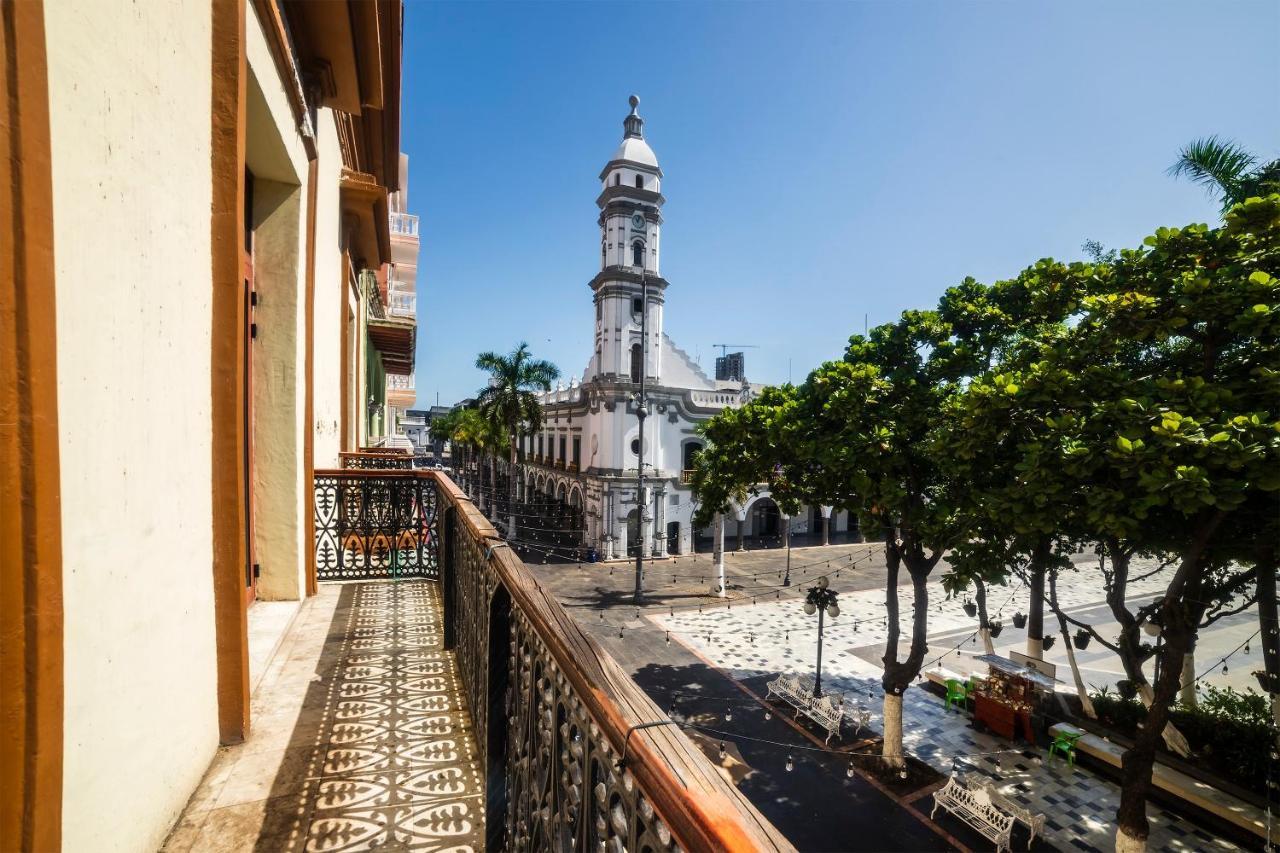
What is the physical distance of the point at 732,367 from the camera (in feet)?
129

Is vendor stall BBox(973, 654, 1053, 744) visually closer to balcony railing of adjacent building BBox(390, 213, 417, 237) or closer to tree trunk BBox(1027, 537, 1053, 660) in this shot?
tree trunk BBox(1027, 537, 1053, 660)

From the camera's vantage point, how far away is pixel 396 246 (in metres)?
20.1

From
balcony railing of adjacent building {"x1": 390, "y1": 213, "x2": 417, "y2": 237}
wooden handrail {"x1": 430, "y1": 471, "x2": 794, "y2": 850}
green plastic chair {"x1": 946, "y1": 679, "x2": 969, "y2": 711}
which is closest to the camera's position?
wooden handrail {"x1": 430, "y1": 471, "x2": 794, "y2": 850}

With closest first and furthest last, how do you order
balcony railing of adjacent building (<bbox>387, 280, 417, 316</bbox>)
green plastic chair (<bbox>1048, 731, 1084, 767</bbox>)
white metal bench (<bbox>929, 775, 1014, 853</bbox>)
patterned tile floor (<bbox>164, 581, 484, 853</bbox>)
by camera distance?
patterned tile floor (<bbox>164, 581, 484, 853</bbox>), white metal bench (<bbox>929, 775, 1014, 853</bbox>), green plastic chair (<bbox>1048, 731, 1084, 767</bbox>), balcony railing of adjacent building (<bbox>387, 280, 417, 316</bbox>)

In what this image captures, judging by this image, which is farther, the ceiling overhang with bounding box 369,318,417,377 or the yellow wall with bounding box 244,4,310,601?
the ceiling overhang with bounding box 369,318,417,377

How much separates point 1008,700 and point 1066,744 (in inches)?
49.5

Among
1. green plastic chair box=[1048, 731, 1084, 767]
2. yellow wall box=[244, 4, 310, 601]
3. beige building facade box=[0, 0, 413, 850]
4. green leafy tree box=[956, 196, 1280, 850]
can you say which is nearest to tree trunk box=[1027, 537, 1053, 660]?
green plastic chair box=[1048, 731, 1084, 767]

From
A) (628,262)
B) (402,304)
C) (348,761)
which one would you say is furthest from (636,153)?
(348,761)

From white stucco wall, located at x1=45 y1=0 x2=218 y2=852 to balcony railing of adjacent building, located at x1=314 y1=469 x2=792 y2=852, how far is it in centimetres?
122

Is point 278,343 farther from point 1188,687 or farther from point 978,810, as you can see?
point 1188,687

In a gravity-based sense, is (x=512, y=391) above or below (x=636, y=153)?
below

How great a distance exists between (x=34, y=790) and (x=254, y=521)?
3502mm

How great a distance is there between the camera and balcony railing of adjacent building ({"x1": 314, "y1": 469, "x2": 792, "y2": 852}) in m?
1.02

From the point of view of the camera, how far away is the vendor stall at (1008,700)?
11.7 m
